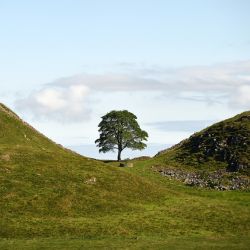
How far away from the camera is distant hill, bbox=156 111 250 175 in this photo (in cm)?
10138

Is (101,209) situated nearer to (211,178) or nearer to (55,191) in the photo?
(55,191)

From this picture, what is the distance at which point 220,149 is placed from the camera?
10888cm

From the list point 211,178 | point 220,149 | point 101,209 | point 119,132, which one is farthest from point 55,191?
point 119,132

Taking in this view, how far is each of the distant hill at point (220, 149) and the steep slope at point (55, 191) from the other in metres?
29.2

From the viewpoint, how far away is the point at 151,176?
303ft

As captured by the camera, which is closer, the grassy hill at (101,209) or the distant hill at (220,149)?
the grassy hill at (101,209)

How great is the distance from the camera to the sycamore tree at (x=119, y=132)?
131875 millimetres

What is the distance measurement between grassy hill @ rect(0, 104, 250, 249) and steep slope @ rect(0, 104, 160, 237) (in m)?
0.11

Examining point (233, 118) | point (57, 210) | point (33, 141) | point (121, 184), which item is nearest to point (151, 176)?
point (121, 184)

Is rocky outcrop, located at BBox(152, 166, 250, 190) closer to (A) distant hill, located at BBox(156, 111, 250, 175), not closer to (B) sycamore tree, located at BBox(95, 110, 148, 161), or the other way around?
(A) distant hill, located at BBox(156, 111, 250, 175)

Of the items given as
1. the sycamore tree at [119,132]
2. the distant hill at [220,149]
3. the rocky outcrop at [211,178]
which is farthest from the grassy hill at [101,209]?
the sycamore tree at [119,132]

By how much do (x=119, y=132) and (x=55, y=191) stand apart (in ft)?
220

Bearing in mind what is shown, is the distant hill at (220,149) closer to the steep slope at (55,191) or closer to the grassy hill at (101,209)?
the grassy hill at (101,209)

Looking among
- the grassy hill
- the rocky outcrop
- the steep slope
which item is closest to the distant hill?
the rocky outcrop
